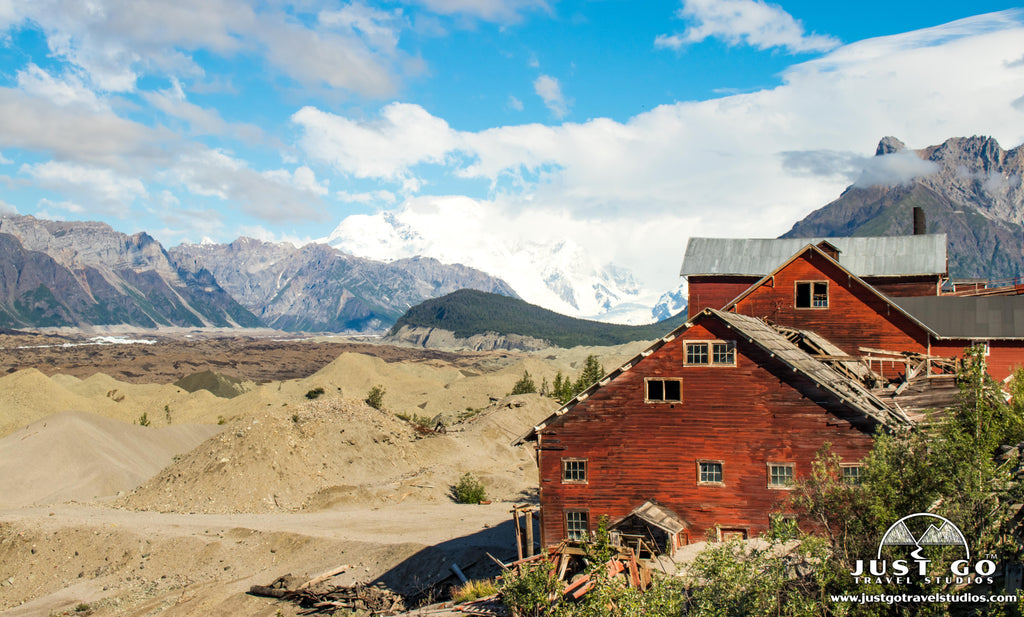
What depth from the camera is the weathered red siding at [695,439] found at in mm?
26422

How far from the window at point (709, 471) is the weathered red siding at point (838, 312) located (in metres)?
15.0

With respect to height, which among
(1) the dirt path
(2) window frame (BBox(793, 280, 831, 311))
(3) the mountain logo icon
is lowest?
(1) the dirt path

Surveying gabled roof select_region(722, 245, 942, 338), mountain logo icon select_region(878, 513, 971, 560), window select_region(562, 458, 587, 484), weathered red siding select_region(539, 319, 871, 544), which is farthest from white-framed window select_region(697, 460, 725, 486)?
mountain logo icon select_region(878, 513, 971, 560)

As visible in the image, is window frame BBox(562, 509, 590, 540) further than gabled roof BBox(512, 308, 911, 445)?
Yes

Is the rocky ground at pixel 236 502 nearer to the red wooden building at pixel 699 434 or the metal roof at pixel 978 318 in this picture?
the red wooden building at pixel 699 434

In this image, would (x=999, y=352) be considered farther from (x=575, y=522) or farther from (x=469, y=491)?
(x=469, y=491)

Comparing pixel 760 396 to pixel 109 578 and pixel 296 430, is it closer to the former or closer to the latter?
pixel 109 578

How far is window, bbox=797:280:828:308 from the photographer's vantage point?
39.3 m

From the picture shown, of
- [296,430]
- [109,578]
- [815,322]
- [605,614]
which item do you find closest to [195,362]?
[296,430]

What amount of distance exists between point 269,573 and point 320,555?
2348mm

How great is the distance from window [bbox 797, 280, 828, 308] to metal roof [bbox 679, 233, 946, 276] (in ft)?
25.4

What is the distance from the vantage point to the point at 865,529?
49.3ft

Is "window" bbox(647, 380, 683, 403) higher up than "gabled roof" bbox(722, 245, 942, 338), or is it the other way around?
"gabled roof" bbox(722, 245, 942, 338)

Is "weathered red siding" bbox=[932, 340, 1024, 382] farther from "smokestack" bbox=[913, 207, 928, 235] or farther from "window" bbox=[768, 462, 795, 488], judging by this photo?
"window" bbox=[768, 462, 795, 488]
